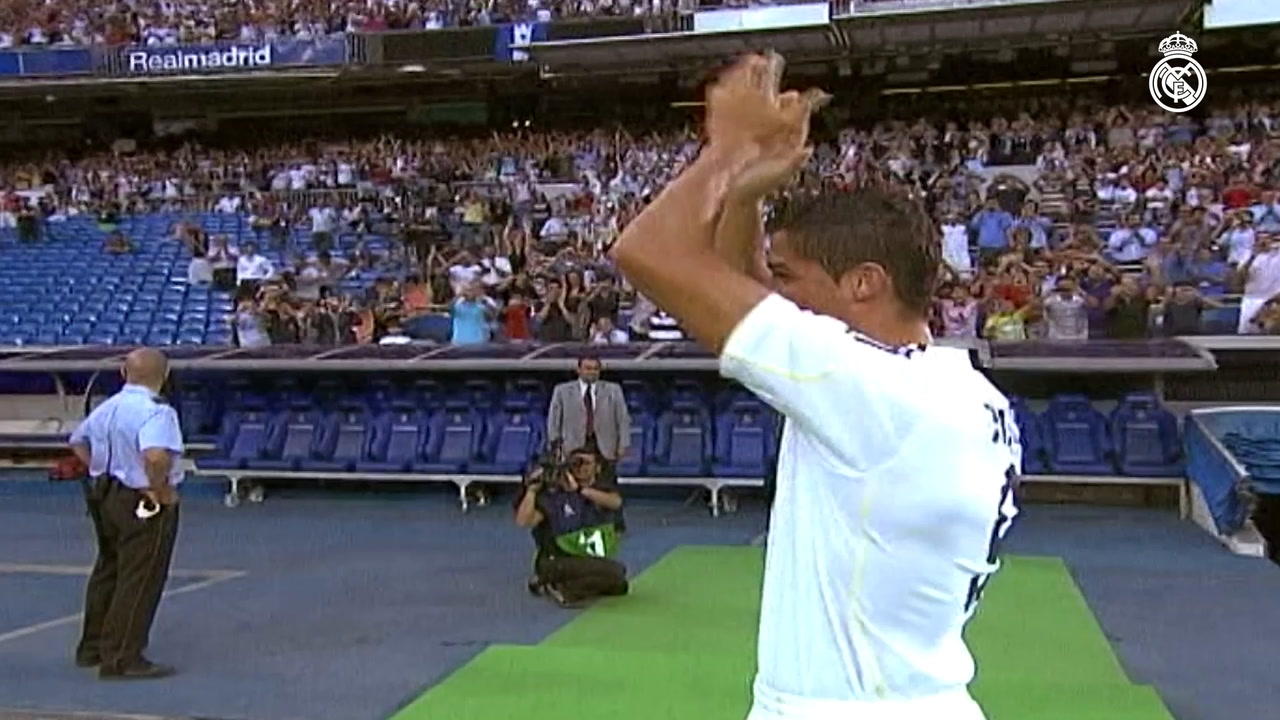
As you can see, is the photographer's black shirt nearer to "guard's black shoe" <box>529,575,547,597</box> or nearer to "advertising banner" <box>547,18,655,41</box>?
"guard's black shoe" <box>529,575,547,597</box>

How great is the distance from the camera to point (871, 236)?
1978 millimetres

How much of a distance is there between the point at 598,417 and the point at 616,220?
8203 mm

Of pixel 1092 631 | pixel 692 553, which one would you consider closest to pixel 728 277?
pixel 1092 631

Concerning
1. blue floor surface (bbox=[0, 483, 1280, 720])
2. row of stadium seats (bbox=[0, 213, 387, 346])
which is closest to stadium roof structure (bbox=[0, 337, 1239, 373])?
blue floor surface (bbox=[0, 483, 1280, 720])

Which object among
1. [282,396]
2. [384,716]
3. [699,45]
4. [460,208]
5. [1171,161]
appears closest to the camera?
[384,716]

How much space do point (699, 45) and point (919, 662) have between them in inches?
1015

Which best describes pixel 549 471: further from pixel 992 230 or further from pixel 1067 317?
pixel 992 230

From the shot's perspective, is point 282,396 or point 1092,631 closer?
point 1092,631

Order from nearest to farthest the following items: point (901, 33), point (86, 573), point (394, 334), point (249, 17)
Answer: point (86, 573) → point (394, 334) → point (901, 33) → point (249, 17)

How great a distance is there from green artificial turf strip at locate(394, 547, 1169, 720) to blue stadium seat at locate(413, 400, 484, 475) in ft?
15.0

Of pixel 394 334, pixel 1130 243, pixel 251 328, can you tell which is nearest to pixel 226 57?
pixel 251 328

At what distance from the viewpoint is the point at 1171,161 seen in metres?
19.6

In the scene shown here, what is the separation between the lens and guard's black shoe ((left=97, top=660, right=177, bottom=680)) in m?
7.46

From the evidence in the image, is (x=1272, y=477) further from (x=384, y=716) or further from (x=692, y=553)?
(x=384, y=716)
